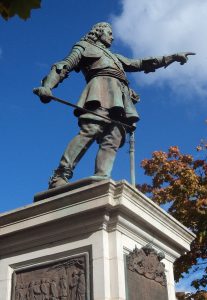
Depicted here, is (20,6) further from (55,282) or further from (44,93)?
(44,93)

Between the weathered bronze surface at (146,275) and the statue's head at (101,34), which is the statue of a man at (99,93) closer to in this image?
the statue's head at (101,34)

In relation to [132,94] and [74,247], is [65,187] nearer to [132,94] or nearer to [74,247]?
[74,247]

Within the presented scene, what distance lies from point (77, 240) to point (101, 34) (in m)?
3.27

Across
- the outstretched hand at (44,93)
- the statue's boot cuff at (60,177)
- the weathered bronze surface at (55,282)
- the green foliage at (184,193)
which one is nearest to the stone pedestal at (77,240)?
the weathered bronze surface at (55,282)

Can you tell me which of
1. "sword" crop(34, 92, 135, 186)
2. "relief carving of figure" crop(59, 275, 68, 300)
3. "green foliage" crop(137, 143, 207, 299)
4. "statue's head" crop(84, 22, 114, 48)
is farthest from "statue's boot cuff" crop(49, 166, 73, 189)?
"green foliage" crop(137, 143, 207, 299)

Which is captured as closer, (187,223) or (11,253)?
(11,253)

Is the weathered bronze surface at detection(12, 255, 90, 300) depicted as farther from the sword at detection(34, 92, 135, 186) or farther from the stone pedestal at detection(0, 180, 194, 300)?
the sword at detection(34, 92, 135, 186)

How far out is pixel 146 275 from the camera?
17.8ft

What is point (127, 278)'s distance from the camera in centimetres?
505

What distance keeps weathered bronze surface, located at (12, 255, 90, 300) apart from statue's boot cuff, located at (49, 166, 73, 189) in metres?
1.07

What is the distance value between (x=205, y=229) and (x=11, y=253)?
11473 millimetres

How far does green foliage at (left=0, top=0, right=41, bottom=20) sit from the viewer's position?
94.9 inches

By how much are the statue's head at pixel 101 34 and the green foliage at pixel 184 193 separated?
32.9ft

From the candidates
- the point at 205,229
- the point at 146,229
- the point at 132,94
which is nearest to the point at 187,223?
the point at 205,229
